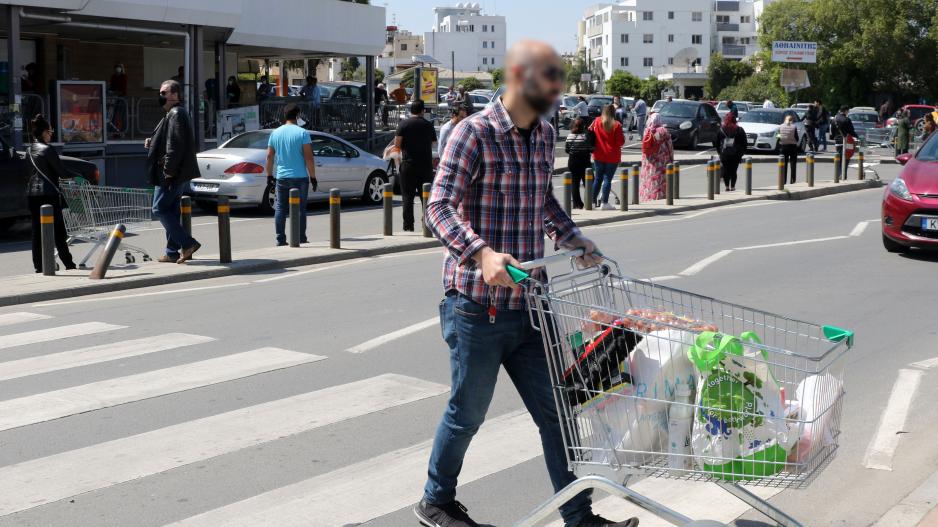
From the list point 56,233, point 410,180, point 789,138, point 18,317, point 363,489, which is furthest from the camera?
point 789,138

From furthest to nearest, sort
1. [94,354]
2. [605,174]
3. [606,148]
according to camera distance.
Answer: [605,174]
[606,148]
[94,354]

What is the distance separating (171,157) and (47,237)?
1580 millimetres

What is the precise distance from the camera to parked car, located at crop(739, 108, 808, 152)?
3847 cm

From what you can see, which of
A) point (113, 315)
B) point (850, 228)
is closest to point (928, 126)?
point (850, 228)

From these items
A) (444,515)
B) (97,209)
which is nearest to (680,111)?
(97,209)

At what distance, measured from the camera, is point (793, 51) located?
60031 millimetres

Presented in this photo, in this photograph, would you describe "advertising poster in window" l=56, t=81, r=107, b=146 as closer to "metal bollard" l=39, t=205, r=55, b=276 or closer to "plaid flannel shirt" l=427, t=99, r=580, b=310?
"metal bollard" l=39, t=205, r=55, b=276

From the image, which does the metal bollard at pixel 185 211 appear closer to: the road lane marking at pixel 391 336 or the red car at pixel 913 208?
the road lane marking at pixel 391 336

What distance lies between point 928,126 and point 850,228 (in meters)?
12.2

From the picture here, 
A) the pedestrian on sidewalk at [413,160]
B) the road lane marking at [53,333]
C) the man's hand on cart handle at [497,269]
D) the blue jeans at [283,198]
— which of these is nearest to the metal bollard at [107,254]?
the road lane marking at [53,333]

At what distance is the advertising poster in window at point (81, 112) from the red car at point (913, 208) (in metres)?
15.1

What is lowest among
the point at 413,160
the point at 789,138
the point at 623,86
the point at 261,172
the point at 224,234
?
the point at 224,234

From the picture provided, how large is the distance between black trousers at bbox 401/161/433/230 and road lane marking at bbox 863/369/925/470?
9.77 meters

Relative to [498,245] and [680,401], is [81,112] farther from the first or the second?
[680,401]
